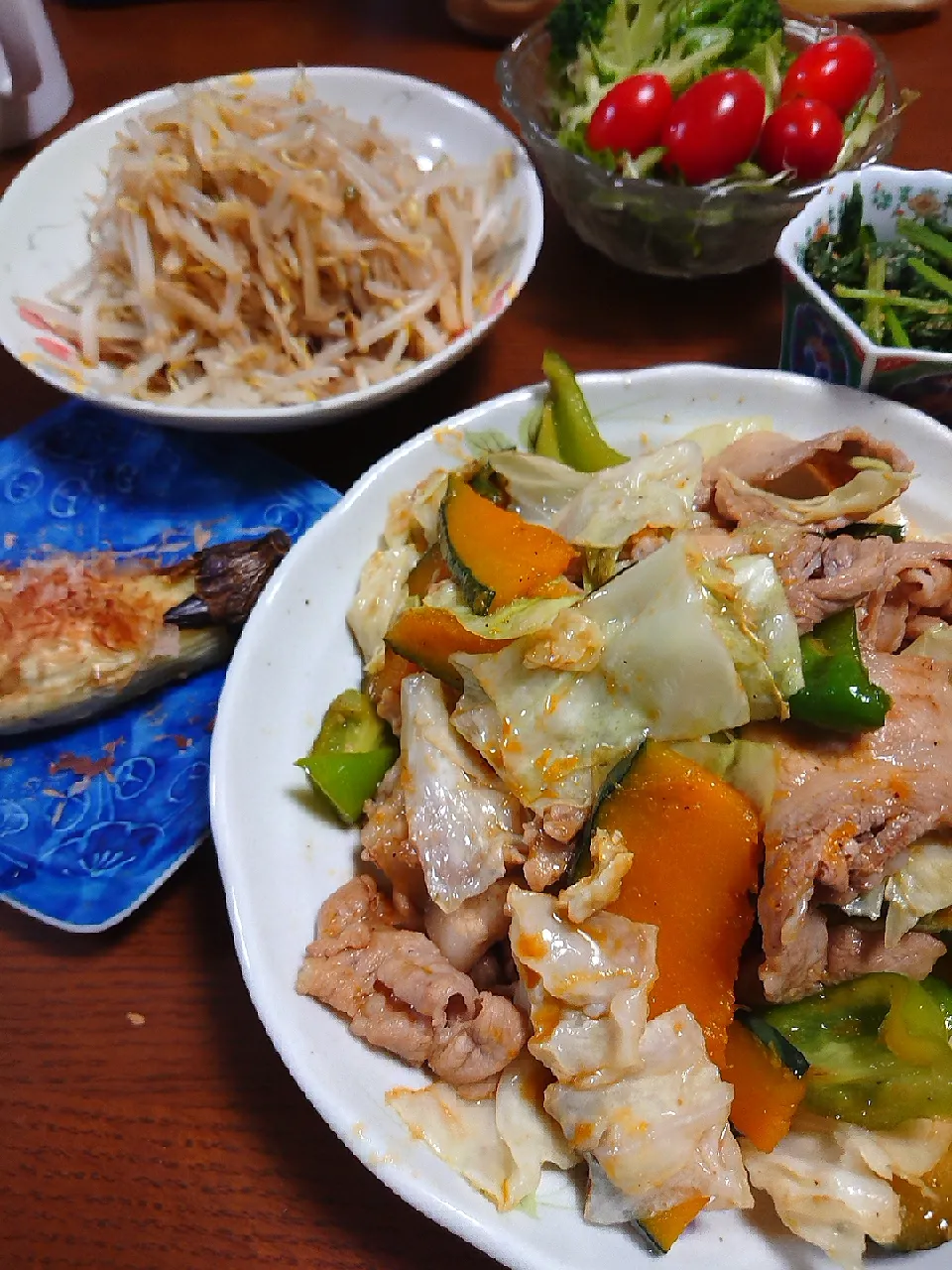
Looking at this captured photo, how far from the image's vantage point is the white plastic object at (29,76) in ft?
9.29

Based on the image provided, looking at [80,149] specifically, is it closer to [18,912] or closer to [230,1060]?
[18,912]

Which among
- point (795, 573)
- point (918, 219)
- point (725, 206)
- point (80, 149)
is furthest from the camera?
point (80, 149)

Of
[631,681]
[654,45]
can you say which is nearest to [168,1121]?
[631,681]

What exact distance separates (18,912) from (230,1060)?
1.66 feet

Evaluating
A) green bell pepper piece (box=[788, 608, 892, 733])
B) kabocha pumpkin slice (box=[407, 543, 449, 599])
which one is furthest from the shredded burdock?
green bell pepper piece (box=[788, 608, 892, 733])

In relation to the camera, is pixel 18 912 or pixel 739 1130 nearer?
pixel 739 1130

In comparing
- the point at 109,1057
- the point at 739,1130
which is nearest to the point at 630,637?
the point at 739,1130

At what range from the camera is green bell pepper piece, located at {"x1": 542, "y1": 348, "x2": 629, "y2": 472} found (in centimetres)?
174

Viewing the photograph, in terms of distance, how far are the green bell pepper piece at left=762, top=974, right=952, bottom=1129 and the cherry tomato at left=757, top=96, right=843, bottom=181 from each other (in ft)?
6.81

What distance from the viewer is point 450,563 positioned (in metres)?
1.50

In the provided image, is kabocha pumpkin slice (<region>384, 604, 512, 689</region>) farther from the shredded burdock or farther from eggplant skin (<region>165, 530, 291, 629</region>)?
the shredded burdock

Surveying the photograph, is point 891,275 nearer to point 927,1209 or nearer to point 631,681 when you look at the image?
point 631,681

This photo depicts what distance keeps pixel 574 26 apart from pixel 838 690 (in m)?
2.33

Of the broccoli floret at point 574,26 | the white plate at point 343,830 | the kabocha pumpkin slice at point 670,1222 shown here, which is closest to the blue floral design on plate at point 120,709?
the white plate at point 343,830
